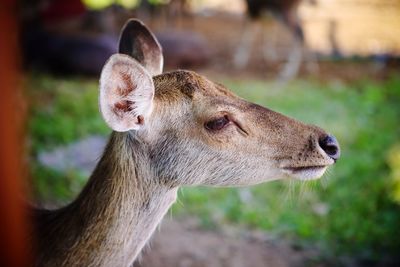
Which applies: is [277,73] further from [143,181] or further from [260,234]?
[143,181]

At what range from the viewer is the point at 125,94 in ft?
7.71

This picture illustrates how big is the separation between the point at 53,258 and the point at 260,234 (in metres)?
2.91

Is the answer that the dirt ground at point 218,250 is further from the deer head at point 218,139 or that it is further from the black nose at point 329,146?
the black nose at point 329,146

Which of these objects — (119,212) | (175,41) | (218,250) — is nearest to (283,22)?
(175,41)

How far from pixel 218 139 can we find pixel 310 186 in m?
3.62

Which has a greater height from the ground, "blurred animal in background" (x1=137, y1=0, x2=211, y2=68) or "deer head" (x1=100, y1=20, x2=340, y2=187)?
"deer head" (x1=100, y1=20, x2=340, y2=187)

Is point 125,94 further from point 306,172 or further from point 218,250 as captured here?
point 218,250

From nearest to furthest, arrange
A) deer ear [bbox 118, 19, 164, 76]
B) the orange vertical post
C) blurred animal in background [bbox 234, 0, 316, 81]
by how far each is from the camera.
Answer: the orange vertical post
deer ear [bbox 118, 19, 164, 76]
blurred animal in background [bbox 234, 0, 316, 81]

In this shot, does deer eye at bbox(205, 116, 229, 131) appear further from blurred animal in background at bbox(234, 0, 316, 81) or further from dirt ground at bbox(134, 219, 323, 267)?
blurred animal in background at bbox(234, 0, 316, 81)

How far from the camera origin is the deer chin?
259 centimetres

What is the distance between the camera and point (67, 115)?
735cm

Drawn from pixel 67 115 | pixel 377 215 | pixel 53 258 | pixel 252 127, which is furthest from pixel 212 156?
pixel 67 115

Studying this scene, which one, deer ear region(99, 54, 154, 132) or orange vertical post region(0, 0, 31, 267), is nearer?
orange vertical post region(0, 0, 31, 267)

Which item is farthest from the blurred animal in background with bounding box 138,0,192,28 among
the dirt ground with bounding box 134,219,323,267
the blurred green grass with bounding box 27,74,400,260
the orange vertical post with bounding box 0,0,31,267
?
the orange vertical post with bounding box 0,0,31,267
